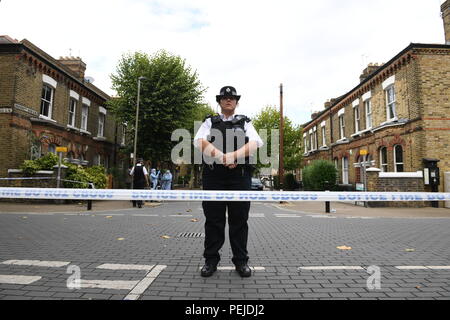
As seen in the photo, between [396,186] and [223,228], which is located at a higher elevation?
[396,186]

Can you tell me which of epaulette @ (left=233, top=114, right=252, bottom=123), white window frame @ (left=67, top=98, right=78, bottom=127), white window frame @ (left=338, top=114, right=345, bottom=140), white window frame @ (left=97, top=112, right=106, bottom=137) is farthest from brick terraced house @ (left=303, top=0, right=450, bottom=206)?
white window frame @ (left=97, top=112, right=106, bottom=137)

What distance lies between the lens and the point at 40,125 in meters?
15.4

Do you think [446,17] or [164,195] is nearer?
[164,195]

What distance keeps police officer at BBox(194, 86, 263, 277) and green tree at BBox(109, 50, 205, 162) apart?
14914 millimetres

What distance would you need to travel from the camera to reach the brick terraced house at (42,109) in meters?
13.7

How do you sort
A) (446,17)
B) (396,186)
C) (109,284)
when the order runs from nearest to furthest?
(109,284) → (396,186) → (446,17)

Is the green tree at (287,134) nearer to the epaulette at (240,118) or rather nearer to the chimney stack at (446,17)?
the chimney stack at (446,17)

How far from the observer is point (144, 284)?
112 inches

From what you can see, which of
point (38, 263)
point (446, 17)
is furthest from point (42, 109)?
point (446, 17)

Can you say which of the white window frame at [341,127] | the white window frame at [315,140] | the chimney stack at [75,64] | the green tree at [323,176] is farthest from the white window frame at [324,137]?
the chimney stack at [75,64]

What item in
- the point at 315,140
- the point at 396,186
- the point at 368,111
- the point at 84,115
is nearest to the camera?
the point at 396,186

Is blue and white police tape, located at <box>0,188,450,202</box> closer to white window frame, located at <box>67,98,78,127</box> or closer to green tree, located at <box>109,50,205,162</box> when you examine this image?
green tree, located at <box>109,50,205,162</box>

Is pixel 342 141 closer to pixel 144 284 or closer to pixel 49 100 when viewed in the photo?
pixel 49 100

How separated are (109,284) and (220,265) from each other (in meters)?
1.38
